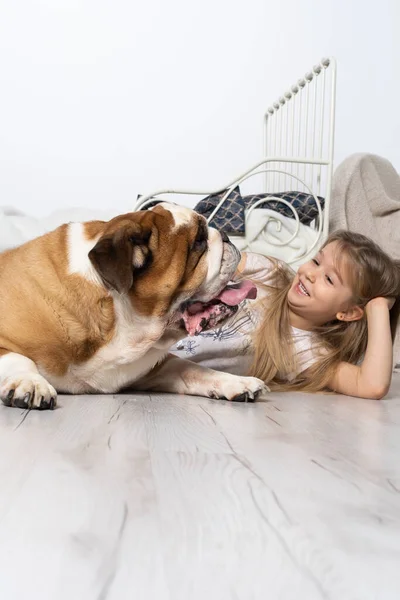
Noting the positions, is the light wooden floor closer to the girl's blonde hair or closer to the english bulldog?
the english bulldog

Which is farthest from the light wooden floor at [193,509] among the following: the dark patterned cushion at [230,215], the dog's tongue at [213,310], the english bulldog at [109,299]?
the dark patterned cushion at [230,215]

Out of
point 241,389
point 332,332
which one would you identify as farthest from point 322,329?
point 241,389

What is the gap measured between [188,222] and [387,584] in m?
1.15

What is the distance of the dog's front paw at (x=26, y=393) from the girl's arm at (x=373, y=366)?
1150 millimetres

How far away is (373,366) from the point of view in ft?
7.20

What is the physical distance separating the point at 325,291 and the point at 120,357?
3.26 ft

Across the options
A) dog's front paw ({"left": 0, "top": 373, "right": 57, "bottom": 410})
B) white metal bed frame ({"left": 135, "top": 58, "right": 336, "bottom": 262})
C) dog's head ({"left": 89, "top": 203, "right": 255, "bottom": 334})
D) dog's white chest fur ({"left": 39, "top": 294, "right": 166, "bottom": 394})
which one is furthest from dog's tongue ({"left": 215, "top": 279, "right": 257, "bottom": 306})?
white metal bed frame ({"left": 135, "top": 58, "right": 336, "bottom": 262})

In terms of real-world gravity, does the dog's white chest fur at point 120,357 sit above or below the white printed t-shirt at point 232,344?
above

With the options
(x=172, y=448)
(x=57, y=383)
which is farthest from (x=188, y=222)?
(x=172, y=448)

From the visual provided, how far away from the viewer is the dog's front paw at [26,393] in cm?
145

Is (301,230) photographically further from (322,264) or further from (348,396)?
(348,396)

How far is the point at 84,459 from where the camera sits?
1.10 metres

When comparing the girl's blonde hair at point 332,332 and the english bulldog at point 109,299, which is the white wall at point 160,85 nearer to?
the girl's blonde hair at point 332,332

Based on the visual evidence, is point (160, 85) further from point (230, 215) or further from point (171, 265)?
point (171, 265)
